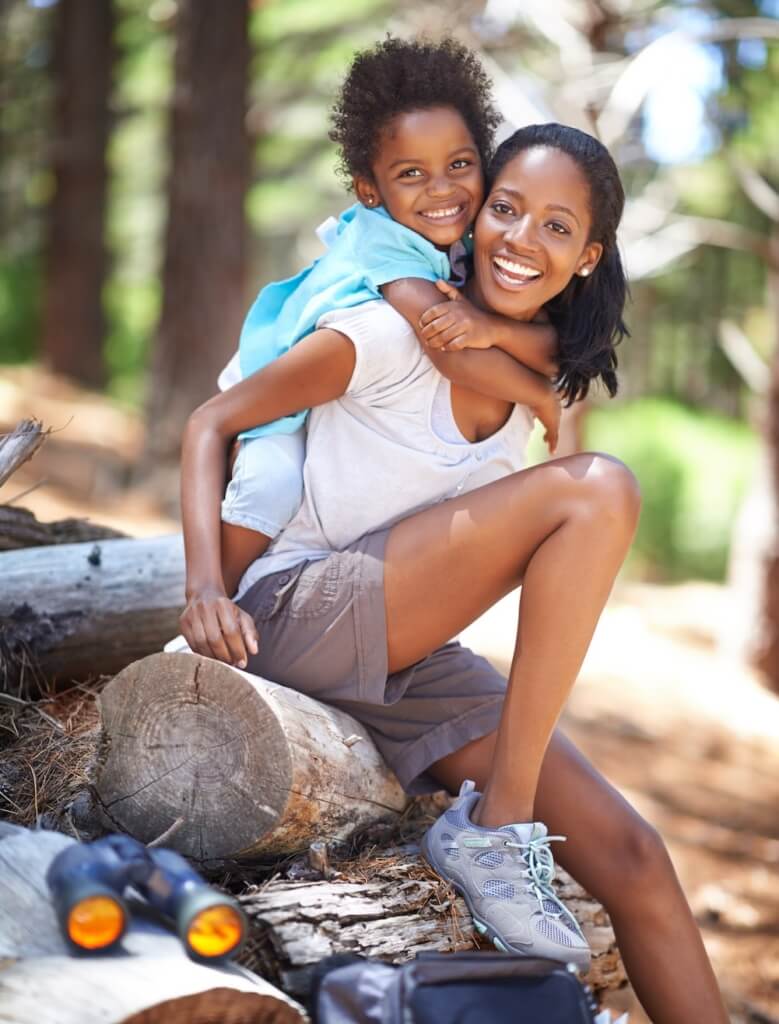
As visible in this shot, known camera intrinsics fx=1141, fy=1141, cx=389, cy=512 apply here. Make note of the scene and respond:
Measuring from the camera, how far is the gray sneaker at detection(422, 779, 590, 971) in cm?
206

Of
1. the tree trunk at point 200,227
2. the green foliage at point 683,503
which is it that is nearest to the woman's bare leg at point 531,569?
the tree trunk at point 200,227

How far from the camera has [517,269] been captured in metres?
2.32

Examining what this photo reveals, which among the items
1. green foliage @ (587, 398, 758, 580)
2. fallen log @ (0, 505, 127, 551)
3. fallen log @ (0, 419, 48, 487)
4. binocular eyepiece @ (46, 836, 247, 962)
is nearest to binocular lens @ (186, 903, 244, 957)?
binocular eyepiece @ (46, 836, 247, 962)

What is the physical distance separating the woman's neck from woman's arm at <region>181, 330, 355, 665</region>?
32cm

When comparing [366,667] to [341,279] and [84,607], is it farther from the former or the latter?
[84,607]

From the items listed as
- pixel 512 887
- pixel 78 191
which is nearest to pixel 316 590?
pixel 512 887

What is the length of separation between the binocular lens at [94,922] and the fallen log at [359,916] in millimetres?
398

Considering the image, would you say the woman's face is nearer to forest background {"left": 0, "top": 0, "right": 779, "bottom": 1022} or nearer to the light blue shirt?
the light blue shirt

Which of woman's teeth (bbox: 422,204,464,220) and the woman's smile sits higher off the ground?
woman's teeth (bbox: 422,204,464,220)

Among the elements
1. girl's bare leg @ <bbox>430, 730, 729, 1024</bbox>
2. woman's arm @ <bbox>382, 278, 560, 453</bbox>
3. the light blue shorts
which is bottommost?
girl's bare leg @ <bbox>430, 730, 729, 1024</bbox>

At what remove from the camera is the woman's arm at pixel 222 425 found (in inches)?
86.7

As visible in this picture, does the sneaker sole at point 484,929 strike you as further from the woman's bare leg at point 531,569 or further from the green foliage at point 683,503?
the green foliage at point 683,503

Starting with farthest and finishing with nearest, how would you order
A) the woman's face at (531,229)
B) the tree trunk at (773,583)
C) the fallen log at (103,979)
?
the tree trunk at (773,583) → the woman's face at (531,229) → the fallen log at (103,979)

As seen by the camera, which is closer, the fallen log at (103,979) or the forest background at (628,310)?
the fallen log at (103,979)
